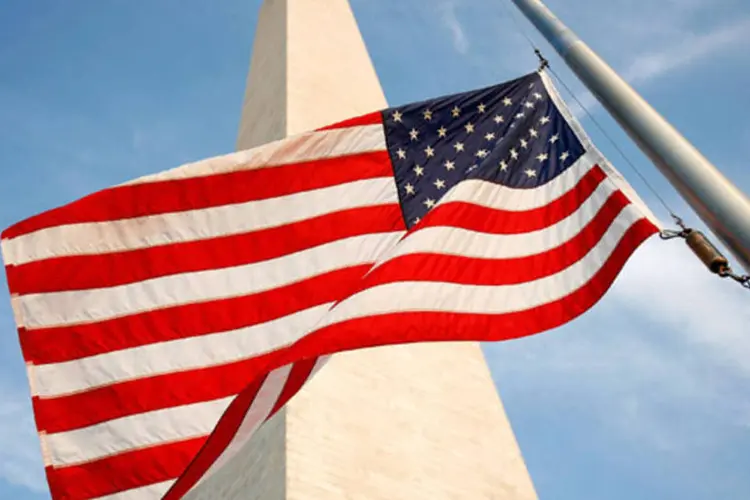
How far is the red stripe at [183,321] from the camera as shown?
5.62 m

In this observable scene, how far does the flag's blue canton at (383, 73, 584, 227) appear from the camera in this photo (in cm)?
632

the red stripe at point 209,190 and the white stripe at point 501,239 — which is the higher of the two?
the red stripe at point 209,190

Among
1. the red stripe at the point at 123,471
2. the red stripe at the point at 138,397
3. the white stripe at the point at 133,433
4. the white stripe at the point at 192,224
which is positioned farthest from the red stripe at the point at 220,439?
the white stripe at the point at 192,224

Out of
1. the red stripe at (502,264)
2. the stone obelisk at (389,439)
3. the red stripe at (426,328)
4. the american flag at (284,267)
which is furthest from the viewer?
the stone obelisk at (389,439)

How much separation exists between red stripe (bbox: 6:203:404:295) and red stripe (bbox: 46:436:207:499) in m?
1.26

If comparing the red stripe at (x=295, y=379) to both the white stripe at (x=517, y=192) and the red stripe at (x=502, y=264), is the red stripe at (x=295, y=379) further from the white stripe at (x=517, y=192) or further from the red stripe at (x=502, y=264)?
the white stripe at (x=517, y=192)

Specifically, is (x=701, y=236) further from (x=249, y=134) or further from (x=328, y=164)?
(x=249, y=134)

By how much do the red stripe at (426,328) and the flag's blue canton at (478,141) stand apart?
109 cm

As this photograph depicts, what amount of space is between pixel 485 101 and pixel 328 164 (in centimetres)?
134

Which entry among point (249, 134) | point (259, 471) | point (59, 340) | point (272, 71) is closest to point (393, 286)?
point (59, 340)

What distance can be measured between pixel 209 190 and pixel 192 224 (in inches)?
11.3

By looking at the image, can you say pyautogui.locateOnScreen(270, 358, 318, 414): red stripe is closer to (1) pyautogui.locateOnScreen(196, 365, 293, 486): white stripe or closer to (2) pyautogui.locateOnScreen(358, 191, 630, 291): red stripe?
(1) pyautogui.locateOnScreen(196, 365, 293, 486): white stripe

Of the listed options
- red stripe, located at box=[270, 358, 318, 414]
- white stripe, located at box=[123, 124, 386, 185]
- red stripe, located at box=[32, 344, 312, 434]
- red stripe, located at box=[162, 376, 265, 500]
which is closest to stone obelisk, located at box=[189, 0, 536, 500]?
red stripe, located at box=[32, 344, 312, 434]

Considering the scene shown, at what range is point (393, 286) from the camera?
211 inches
